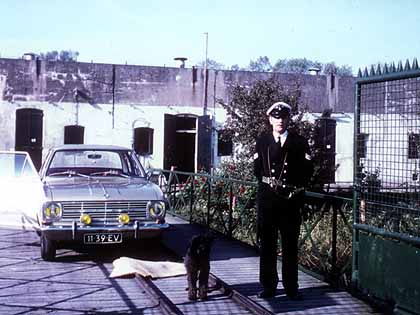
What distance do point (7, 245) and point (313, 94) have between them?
75.0ft

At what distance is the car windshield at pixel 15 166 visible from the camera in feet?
36.4

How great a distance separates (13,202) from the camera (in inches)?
434

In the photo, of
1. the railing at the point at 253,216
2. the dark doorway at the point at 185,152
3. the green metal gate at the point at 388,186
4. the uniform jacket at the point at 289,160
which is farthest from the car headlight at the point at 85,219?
the dark doorway at the point at 185,152

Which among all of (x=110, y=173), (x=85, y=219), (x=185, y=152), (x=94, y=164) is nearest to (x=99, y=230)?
(x=85, y=219)

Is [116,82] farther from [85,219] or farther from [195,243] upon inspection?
[195,243]

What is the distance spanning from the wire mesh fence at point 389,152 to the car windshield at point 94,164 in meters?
4.90

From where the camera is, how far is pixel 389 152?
248 inches

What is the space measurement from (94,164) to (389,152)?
639 centimetres

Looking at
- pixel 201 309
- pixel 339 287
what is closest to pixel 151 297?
pixel 201 309

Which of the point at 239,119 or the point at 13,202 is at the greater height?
the point at 239,119

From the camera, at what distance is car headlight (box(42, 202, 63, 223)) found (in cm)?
873

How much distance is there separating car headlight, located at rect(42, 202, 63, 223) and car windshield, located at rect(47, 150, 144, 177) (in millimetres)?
1498

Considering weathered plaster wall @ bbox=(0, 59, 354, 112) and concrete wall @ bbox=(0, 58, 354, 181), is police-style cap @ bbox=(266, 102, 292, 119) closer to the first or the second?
weathered plaster wall @ bbox=(0, 59, 354, 112)

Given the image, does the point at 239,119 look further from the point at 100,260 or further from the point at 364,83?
the point at 364,83
